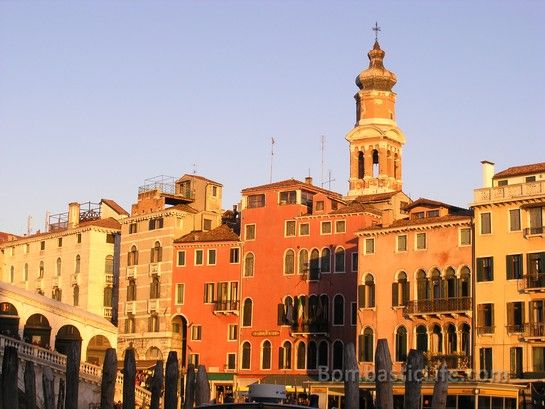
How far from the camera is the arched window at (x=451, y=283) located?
4513 cm

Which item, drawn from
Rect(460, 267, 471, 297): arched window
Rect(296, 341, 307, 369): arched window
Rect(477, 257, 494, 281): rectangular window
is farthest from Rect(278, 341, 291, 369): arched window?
Rect(477, 257, 494, 281): rectangular window

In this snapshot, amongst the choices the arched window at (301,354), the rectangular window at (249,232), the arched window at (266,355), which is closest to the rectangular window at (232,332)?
the arched window at (266,355)

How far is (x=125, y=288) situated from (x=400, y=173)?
805 inches

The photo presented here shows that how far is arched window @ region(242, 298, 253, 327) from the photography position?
53.2 meters

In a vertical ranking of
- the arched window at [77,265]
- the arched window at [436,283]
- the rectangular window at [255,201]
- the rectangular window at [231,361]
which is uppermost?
the rectangular window at [255,201]

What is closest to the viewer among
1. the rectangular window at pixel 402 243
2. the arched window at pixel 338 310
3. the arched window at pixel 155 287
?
the rectangular window at pixel 402 243

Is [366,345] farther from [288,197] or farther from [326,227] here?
[288,197]

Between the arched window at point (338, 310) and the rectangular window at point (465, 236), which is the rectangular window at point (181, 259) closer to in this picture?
the arched window at point (338, 310)

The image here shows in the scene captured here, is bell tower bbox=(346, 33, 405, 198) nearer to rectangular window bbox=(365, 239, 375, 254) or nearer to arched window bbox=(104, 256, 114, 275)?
arched window bbox=(104, 256, 114, 275)

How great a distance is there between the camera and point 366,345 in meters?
47.6

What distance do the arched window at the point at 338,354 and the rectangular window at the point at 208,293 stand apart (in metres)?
7.56

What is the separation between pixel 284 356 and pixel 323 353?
6.73 ft

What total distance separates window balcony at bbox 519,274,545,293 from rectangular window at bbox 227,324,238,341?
625 inches

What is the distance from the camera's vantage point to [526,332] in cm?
4234
